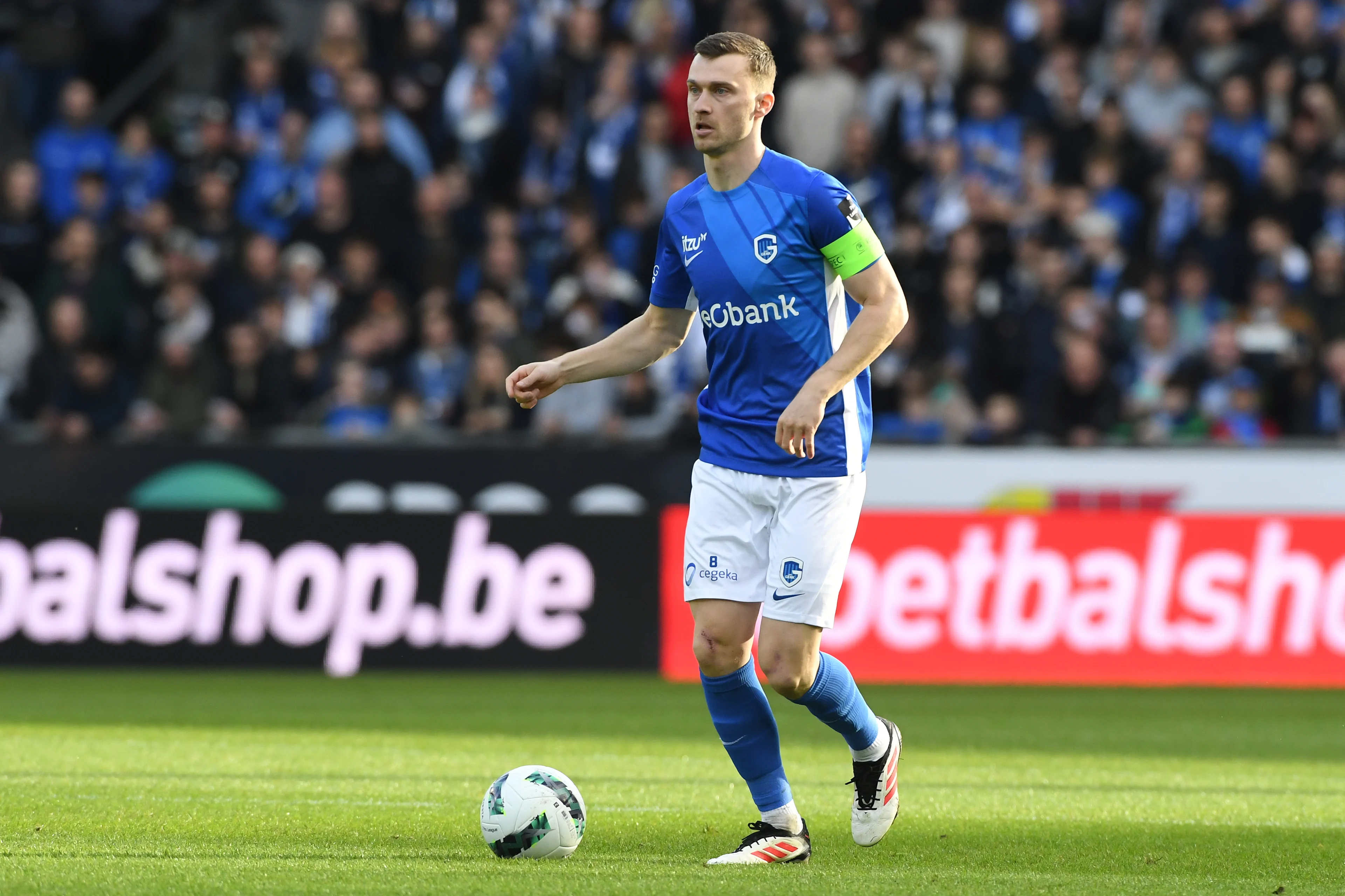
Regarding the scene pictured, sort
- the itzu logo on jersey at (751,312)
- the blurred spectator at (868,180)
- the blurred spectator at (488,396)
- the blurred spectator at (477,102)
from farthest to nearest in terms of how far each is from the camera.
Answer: the blurred spectator at (477,102) < the blurred spectator at (868,180) < the blurred spectator at (488,396) < the itzu logo on jersey at (751,312)

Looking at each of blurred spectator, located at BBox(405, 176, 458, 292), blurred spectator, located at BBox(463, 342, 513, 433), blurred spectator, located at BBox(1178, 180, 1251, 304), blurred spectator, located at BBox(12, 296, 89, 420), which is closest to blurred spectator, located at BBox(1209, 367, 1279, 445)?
blurred spectator, located at BBox(1178, 180, 1251, 304)

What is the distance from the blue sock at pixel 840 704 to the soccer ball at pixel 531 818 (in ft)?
2.51

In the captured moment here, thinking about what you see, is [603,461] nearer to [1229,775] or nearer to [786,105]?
[786,105]

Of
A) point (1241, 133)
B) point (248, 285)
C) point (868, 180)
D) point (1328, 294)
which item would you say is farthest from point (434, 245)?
point (1328, 294)

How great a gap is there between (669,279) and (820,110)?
10.5 meters

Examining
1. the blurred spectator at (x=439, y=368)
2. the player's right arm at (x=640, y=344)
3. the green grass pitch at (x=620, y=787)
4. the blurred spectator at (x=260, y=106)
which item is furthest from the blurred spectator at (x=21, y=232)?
the player's right arm at (x=640, y=344)

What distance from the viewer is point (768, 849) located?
6012mm

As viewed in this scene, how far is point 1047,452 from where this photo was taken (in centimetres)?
1459

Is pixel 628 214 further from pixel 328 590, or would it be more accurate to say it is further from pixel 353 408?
pixel 328 590

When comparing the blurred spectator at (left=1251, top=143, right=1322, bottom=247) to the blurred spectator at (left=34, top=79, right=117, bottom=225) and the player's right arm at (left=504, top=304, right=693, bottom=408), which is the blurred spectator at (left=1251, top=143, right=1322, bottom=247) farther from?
the player's right arm at (left=504, top=304, right=693, bottom=408)

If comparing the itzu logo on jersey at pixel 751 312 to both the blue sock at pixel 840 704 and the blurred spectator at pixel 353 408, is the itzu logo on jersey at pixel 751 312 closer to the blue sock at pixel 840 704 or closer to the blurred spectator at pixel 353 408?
the blue sock at pixel 840 704

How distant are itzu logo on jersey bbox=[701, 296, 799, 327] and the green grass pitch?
160 cm

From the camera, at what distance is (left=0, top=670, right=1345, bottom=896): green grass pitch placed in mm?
5707

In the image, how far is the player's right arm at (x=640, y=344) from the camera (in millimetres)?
6277
